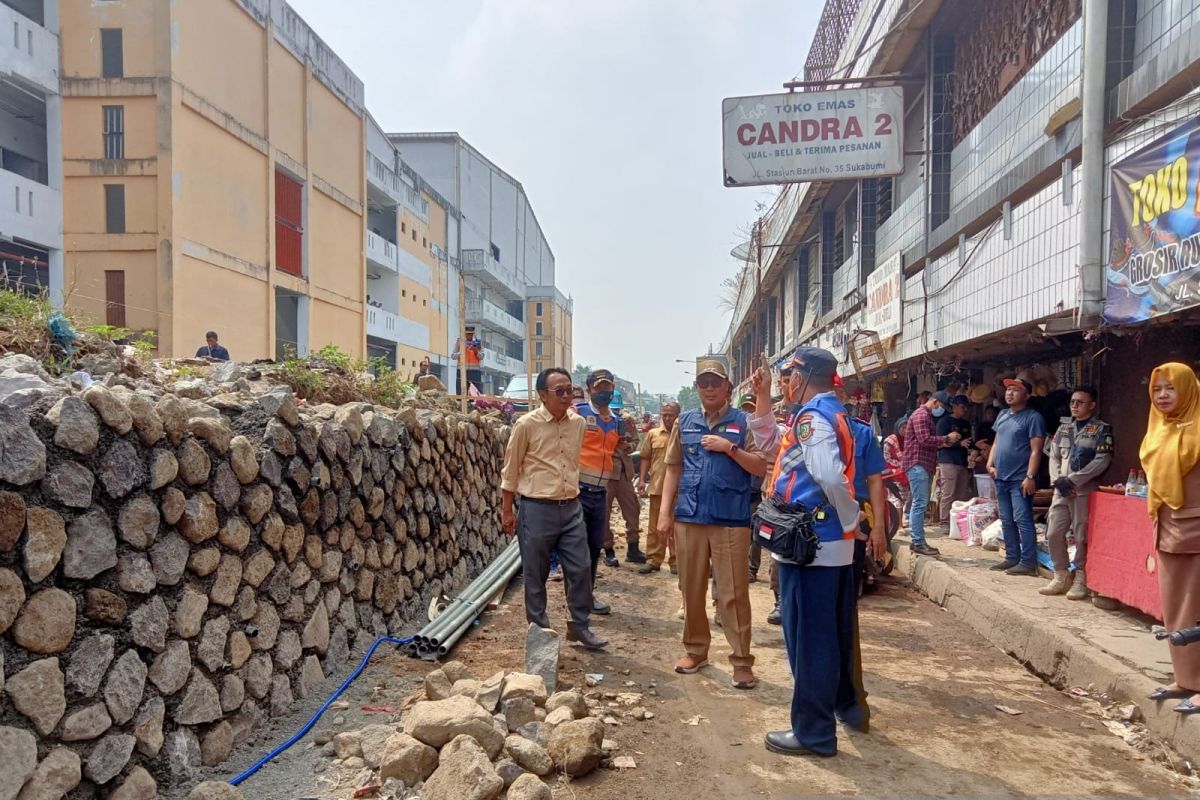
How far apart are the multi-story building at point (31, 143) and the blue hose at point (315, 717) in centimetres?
1408

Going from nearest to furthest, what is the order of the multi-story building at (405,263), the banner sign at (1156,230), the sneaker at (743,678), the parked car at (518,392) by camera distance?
1. the sneaker at (743,678)
2. the banner sign at (1156,230)
3. the parked car at (518,392)
4. the multi-story building at (405,263)

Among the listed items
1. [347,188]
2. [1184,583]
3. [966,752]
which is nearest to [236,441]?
[966,752]

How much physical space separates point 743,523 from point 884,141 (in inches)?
289

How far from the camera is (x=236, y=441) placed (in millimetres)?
3496

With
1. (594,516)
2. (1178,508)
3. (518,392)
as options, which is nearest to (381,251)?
(518,392)

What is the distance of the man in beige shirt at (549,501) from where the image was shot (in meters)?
4.95

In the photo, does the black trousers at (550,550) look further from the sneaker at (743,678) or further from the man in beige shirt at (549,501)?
the sneaker at (743,678)

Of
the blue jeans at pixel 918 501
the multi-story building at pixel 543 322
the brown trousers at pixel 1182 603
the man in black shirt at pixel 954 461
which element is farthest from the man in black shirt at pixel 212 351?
the multi-story building at pixel 543 322

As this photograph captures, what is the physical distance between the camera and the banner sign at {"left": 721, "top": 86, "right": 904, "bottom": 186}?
32.1 feet

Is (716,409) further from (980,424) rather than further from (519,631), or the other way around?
(980,424)

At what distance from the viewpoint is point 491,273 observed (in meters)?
45.5

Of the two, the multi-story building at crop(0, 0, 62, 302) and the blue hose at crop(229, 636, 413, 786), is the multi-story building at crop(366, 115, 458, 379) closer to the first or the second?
the multi-story building at crop(0, 0, 62, 302)

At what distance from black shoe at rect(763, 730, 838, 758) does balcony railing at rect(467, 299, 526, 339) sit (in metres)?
40.9

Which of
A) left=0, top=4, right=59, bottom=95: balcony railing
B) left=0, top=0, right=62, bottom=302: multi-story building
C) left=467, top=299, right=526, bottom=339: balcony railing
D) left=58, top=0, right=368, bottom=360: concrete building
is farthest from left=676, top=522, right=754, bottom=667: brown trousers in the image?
left=467, top=299, right=526, bottom=339: balcony railing
